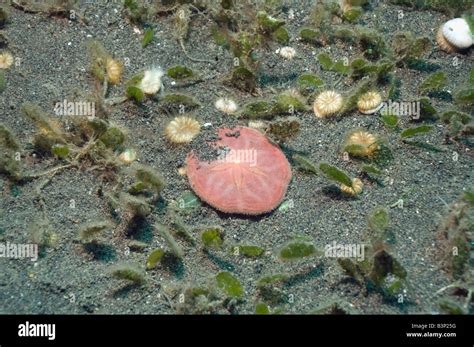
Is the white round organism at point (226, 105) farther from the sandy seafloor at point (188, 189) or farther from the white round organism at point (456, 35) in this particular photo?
the white round organism at point (456, 35)

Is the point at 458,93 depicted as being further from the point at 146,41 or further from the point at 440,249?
the point at 146,41

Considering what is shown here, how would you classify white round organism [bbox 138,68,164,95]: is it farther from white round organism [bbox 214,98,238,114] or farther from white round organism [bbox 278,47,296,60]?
white round organism [bbox 278,47,296,60]

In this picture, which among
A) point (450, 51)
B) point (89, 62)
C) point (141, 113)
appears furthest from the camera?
point (450, 51)

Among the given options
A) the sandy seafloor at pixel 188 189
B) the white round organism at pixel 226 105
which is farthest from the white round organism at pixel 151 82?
the white round organism at pixel 226 105

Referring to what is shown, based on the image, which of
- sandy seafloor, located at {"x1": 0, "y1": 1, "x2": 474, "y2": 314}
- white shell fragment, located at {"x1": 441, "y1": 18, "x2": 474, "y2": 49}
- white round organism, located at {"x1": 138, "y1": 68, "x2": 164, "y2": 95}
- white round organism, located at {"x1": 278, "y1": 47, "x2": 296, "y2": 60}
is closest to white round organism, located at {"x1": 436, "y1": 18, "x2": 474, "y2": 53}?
white shell fragment, located at {"x1": 441, "y1": 18, "x2": 474, "y2": 49}

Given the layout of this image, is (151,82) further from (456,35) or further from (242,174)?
(456,35)

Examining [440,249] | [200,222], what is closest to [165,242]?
[200,222]
